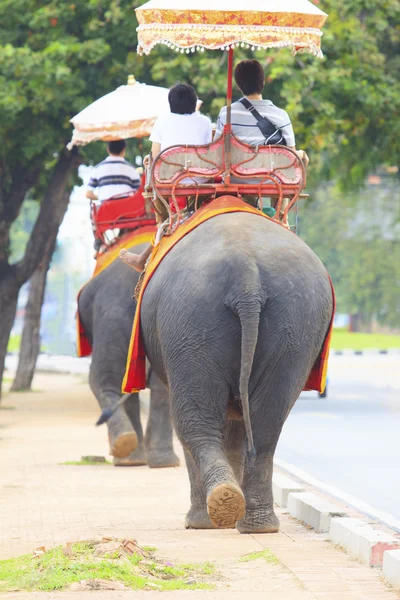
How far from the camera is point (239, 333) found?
695cm

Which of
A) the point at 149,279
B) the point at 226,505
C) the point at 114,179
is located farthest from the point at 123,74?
the point at 226,505

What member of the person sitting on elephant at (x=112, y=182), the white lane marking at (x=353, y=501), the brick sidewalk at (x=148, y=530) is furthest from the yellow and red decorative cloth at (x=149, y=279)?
the person sitting on elephant at (x=112, y=182)

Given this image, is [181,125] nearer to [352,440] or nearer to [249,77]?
→ [249,77]

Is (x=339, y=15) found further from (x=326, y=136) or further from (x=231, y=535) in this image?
(x=231, y=535)

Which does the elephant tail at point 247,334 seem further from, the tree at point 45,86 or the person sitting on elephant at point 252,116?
the tree at point 45,86

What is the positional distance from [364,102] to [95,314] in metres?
9.25

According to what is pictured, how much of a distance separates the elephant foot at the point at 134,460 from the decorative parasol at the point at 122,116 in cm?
267

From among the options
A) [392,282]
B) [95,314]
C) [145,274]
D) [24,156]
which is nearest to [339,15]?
[24,156]

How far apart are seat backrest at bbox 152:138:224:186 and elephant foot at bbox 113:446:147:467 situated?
14.2 ft

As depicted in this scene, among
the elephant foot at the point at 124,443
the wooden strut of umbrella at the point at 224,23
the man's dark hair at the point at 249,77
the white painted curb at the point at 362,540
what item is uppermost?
the wooden strut of umbrella at the point at 224,23

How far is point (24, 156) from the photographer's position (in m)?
19.2

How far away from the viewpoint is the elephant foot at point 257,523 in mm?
7508

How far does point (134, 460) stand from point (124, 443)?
108 cm

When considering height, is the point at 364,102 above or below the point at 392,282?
above
